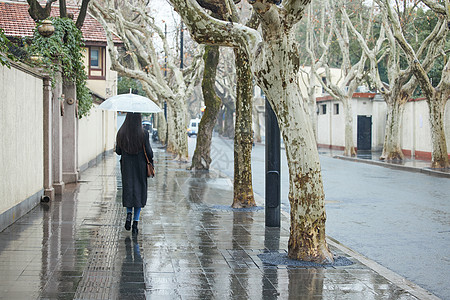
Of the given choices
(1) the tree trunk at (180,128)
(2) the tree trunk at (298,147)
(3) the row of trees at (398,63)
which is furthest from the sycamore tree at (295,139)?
(1) the tree trunk at (180,128)

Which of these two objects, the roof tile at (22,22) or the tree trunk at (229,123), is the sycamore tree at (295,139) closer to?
the roof tile at (22,22)

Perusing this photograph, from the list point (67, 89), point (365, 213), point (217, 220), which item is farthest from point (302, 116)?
point (67, 89)

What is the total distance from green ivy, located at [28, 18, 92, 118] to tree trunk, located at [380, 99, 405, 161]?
1572 centimetres

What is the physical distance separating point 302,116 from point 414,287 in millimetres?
2313

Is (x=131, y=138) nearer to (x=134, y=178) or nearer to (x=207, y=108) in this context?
(x=134, y=178)

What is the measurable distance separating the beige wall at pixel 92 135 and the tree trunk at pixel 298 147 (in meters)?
14.0

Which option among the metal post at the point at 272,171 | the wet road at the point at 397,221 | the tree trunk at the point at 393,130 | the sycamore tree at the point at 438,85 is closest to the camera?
the wet road at the point at 397,221

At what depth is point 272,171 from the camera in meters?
10.3

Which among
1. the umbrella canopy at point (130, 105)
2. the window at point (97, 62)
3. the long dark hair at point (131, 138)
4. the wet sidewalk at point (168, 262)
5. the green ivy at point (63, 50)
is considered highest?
Result: the window at point (97, 62)

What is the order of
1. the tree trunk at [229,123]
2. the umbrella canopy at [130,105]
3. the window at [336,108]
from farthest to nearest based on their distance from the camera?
the tree trunk at [229,123] → the window at [336,108] → the umbrella canopy at [130,105]

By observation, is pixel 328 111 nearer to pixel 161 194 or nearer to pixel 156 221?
pixel 161 194

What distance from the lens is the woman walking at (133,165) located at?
30.0 ft

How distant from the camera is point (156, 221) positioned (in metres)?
10.4

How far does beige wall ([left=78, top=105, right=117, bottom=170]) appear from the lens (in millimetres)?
21188
